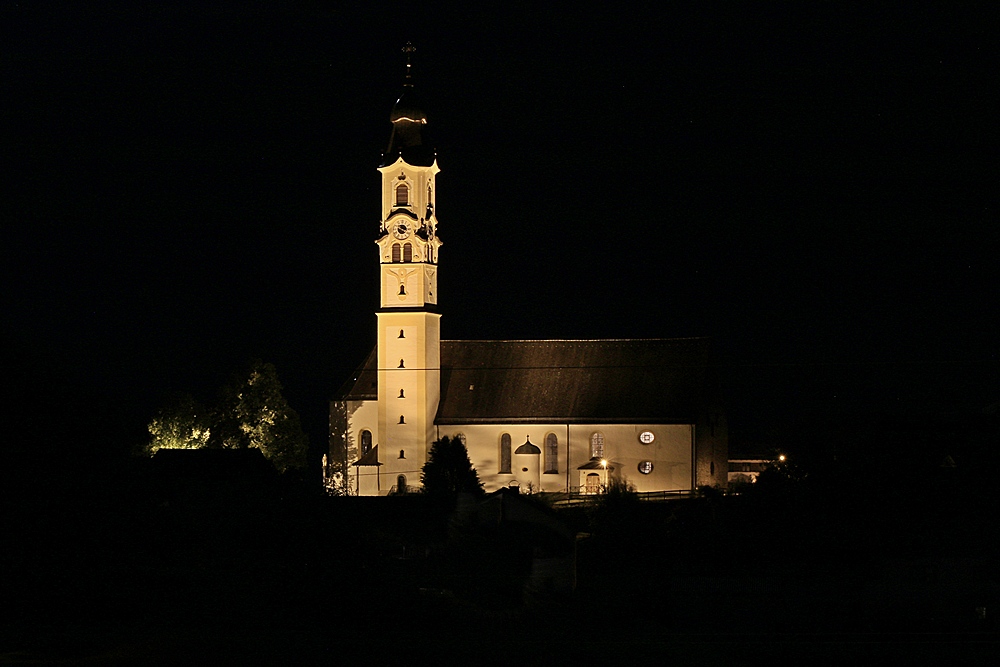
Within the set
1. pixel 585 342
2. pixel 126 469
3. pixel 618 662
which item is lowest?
pixel 618 662

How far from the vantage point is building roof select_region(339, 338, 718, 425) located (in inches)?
2955

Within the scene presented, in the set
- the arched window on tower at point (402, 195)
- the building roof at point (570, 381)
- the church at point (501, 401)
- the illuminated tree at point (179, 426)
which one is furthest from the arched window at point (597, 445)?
the illuminated tree at point (179, 426)

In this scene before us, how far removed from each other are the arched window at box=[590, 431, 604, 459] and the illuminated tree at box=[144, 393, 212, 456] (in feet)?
60.1

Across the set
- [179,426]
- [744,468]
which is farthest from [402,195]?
[744,468]

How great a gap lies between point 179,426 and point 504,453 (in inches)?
626

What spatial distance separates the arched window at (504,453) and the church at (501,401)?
0.23 ft

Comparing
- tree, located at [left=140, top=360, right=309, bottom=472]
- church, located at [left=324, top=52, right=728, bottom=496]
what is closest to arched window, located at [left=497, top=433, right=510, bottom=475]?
church, located at [left=324, top=52, right=728, bottom=496]

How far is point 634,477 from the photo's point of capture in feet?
242

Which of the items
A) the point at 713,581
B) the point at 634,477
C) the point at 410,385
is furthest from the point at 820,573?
the point at 410,385

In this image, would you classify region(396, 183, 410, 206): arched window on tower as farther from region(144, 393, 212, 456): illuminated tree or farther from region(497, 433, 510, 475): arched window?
region(144, 393, 212, 456): illuminated tree

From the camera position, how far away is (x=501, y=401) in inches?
2997

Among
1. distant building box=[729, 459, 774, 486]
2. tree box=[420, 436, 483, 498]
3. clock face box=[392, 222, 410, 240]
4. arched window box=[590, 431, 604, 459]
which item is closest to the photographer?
tree box=[420, 436, 483, 498]

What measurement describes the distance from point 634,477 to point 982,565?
95.8 ft

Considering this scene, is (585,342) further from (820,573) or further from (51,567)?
(51,567)
